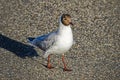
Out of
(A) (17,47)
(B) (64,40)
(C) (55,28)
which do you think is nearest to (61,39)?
(B) (64,40)

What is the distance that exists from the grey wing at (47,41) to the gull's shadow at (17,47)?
2.17 ft

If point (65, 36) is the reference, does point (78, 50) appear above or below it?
below

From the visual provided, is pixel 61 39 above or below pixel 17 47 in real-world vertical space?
above

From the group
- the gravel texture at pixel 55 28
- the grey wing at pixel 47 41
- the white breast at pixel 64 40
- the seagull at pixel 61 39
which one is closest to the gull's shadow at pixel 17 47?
the gravel texture at pixel 55 28

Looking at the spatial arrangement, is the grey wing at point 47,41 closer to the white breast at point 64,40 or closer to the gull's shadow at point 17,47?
the white breast at point 64,40

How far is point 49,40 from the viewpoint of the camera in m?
9.88

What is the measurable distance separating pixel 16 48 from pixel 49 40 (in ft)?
5.44

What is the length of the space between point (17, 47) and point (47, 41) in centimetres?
159

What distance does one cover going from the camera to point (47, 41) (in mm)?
9953

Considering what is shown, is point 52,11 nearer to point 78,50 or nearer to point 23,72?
point 78,50

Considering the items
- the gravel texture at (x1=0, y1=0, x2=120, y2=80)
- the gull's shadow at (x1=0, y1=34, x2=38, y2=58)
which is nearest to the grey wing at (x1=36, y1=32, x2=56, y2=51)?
the gravel texture at (x1=0, y1=0, x2=120, y2=80)

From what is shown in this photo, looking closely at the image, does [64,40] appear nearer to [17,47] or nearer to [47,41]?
[47,41]

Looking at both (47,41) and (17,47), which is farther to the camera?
(17,47)

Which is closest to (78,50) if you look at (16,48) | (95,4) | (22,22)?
(16,48)
